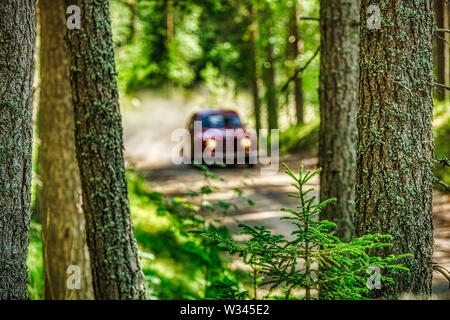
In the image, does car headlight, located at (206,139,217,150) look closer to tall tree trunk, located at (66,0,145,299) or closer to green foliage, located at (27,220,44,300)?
green foliage, located at (27,220,44,300)

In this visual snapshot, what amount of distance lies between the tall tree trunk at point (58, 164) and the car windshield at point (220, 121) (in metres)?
10.0

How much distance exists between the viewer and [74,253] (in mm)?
6570

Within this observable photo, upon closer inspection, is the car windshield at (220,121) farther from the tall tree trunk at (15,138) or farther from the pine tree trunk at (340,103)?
the tall tree trunk at (15,138)

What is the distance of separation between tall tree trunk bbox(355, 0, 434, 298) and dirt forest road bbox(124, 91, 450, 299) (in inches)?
20.4

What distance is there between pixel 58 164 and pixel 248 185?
5.10 metres

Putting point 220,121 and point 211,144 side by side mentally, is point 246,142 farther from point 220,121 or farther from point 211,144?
point 220,121

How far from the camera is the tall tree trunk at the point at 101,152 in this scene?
190 inches

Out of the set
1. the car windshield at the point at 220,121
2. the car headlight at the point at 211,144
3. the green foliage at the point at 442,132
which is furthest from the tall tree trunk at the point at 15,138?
the car windshield at the point at 220,121

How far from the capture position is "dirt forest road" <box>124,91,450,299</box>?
6762mm

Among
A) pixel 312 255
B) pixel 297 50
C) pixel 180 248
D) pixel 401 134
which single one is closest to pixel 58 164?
pixel 180 248

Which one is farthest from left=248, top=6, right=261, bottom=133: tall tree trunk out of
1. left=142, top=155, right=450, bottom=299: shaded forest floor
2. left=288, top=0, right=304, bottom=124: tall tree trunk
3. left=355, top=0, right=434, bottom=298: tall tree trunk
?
left=355, top=0, right=434, bottom=298: tall tree trunk

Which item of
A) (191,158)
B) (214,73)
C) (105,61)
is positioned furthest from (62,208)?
(214,73)

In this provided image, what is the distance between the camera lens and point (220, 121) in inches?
665

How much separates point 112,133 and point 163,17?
29.0 metres
